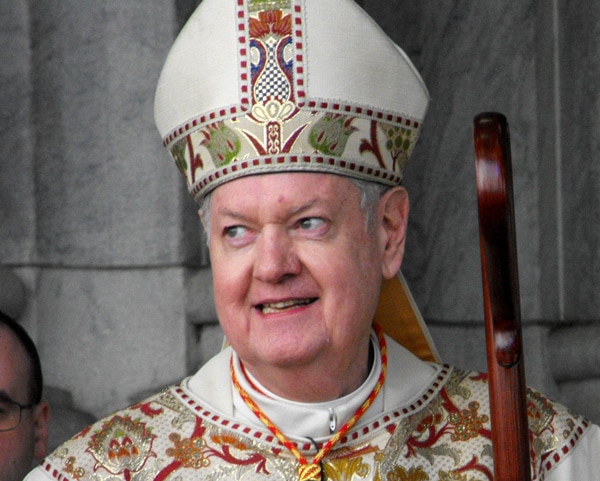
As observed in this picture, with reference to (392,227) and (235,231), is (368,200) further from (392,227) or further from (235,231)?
(235,231)

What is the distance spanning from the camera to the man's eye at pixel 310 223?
2.96 metres

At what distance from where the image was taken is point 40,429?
3.93 metres

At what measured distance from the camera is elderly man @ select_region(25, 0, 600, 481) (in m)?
2.95

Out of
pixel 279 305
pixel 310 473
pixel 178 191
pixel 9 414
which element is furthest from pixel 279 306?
pixel 178 191

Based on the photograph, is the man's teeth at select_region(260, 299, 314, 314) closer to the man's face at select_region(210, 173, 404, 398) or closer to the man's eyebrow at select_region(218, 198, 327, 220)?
the man's face at select_region(210, 173, 404, 398)

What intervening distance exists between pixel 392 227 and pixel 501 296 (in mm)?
819

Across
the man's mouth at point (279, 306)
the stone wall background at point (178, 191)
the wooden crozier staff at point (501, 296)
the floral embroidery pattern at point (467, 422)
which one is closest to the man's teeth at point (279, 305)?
the man's mouth at point (279, 306)

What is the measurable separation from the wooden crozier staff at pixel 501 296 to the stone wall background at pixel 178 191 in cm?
180

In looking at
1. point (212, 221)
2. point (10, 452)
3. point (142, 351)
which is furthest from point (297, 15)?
point (142, 351)

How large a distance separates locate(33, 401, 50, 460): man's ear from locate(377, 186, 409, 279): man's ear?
1.26 m

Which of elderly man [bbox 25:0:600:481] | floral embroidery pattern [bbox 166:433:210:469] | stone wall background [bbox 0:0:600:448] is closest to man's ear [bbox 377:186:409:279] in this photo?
elderly man [bbox 25:0:600:481]

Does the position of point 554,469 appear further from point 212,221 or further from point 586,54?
point 586,54

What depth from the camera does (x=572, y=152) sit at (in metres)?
4.37

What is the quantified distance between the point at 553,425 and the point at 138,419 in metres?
0.95
